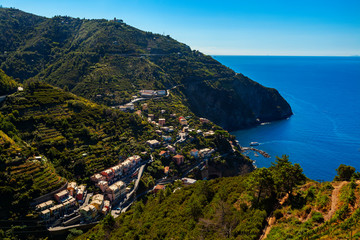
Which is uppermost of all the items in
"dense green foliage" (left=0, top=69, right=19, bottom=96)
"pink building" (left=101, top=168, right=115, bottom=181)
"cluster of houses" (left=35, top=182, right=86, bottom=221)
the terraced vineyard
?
"dense green foliage" (left=0, top=69, right=19, bottom=96)

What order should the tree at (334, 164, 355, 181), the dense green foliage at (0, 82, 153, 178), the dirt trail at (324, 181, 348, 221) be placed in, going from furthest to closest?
the dense green foliage at (0, 82, 153, 178) → the tree at (334, 164, 355, 181) → the dirt trail at (324, 181, 348, 221)

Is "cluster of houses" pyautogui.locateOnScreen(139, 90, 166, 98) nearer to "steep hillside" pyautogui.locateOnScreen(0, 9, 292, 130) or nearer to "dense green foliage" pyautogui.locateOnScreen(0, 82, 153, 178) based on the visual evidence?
"steep hillside" pyautogui.locateOnScreen(0, 9, 292, 130)

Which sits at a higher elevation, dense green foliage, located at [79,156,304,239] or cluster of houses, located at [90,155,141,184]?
dense green foliage, located at [79,156,304,239]

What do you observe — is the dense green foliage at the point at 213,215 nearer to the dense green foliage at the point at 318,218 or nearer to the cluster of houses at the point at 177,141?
the dense green foliage at the point at 318,218

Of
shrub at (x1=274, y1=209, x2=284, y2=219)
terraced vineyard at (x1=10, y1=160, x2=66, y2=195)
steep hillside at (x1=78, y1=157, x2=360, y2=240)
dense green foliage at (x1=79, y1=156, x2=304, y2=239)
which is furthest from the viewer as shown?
terraced vineyard at (x1=10, y1=160, x2=66, y2=195)

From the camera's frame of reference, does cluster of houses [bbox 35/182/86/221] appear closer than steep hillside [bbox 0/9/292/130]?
Yes

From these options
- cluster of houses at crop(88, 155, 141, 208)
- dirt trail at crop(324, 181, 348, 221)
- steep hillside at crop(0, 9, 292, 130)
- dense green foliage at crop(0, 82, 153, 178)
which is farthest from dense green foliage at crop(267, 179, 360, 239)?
steep hillside at crop(0, 9, 292, 130)

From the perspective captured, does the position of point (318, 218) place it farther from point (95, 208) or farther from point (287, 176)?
point (95, 208)

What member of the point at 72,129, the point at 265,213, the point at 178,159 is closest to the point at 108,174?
the point at 72,129
